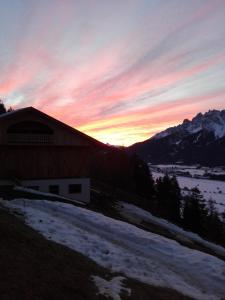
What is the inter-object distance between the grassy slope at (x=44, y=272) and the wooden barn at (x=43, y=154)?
1820 cm

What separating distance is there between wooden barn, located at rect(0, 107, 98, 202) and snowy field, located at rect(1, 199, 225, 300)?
1183cm

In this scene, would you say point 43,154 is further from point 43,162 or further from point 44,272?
point 44,272

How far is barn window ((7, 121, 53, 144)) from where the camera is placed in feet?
107

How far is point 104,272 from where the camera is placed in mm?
12906

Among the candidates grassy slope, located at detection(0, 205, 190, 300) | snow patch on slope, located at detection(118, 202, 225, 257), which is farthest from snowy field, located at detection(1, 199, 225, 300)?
snow patch on slope, located at detection(118, 202, 225, 257)

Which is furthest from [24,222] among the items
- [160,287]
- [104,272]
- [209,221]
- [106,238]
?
[209,221]

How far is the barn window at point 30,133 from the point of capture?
107 ft

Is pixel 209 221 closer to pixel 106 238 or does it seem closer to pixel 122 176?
pixel 122 176

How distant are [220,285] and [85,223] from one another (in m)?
7.58

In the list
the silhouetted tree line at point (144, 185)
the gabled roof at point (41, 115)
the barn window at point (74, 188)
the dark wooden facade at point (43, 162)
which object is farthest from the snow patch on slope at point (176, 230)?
the silhouetted tree line at point (144, 185)

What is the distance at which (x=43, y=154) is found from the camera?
111 feet

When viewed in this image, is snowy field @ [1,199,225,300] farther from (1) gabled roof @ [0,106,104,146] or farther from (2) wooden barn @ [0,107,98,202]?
(1) gabled roof @ [0,106,104,146]

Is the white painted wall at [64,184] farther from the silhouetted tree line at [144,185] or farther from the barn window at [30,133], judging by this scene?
the silhouetted tree line at [144,185]

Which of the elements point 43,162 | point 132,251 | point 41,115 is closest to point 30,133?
point 41,115
